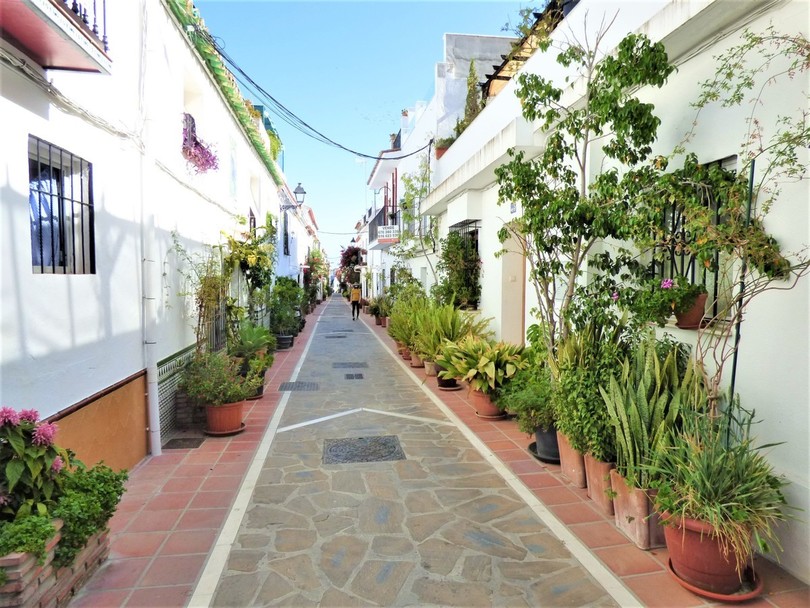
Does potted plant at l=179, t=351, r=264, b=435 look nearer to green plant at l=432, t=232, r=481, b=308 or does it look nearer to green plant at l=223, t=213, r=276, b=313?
green plant at l=223, t=213, r=276, b=313

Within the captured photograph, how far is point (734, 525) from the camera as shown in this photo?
2.78 meters

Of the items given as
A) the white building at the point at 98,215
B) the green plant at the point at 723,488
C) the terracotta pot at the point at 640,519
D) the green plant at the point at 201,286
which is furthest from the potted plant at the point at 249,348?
the green plant at the point at 723,488

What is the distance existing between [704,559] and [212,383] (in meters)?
5.12

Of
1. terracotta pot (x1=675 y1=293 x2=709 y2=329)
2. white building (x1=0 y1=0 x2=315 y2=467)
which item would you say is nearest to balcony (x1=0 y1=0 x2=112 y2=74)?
white building (x1=0 y1=0 x2=315 y2=467)

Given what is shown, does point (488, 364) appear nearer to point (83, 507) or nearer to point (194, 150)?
point (83, 507)

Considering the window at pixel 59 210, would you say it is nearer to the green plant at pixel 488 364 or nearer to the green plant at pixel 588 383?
the green plant at pixel 588 383

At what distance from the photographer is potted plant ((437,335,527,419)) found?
6477 millimetres

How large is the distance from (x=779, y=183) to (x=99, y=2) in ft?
17.4

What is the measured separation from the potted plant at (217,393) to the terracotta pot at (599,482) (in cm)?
410

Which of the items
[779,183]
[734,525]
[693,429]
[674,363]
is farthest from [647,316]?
[734,525]

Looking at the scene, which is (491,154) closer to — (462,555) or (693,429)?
(693,429)

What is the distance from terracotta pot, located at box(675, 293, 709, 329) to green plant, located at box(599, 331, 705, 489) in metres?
0.26

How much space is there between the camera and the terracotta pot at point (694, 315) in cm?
368

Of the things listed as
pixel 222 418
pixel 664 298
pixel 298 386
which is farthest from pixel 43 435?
pixel 298 386
